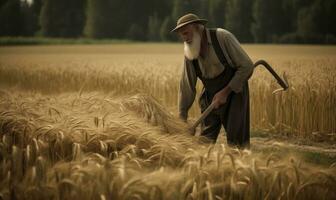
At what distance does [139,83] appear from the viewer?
4.95 m

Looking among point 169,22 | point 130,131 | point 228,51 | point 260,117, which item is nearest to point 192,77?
point 228,51

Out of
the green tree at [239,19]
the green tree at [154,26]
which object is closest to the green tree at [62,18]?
the green tree at [154,26]

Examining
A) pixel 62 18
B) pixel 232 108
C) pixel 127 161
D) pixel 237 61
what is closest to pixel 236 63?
pixel 237 61

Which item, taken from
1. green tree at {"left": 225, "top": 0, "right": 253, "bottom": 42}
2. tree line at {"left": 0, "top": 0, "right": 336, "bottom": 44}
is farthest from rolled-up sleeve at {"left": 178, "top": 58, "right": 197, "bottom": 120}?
green tree at {"left": 225, "top": 0, "right": 253, "bottom": 42}

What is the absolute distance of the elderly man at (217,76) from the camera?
8.11ft

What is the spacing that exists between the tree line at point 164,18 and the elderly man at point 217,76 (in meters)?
1.07

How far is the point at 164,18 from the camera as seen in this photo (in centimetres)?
726

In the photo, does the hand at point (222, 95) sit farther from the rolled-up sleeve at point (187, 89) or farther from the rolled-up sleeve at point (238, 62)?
the rolled-up sleeve at point (187, 89)

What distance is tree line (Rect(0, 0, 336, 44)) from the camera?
363 cm

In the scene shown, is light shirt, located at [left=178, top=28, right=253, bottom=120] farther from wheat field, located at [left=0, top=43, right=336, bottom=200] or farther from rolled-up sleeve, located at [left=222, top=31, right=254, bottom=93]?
wheat field, located at [left=0, top=43, right=336, bottom=200]

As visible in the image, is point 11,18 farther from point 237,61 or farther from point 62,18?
point 237,61

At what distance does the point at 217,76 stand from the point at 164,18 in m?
4.79

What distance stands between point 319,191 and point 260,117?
2.64 m

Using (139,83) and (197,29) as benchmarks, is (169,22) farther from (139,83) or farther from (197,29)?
(197,29)
